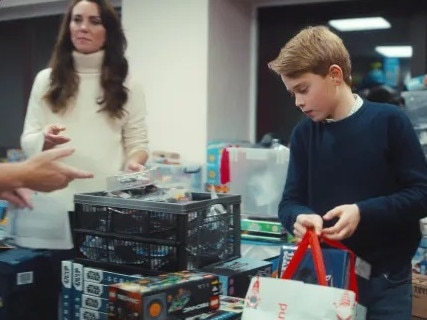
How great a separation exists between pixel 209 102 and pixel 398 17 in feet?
3.78

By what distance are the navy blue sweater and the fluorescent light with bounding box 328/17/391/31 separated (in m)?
1.97

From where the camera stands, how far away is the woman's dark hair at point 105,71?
1967mm

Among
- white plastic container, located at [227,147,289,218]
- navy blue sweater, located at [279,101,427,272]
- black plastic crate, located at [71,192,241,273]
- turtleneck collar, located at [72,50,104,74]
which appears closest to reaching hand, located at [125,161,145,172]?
black plastic crate, located at [71,192,241,273]

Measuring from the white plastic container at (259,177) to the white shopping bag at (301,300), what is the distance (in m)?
1.47

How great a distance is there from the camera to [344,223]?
1.26 metres

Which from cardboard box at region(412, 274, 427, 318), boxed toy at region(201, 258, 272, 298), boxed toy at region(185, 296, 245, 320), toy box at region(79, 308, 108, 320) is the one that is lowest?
cardboard box at region(412, 274, 427, 318)

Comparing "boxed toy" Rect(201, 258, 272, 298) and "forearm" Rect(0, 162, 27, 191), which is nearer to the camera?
"forearm" Rect(0, 162, 27, 191)

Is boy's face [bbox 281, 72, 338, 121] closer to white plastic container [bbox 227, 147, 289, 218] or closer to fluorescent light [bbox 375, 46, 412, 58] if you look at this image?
white plastic container [bbox 227, 147, 289, 218]

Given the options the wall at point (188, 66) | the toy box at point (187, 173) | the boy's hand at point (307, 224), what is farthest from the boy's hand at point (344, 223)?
the wall at point (188, 66)

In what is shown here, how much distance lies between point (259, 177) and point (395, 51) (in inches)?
43.9

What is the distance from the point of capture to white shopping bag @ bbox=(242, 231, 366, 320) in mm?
1134

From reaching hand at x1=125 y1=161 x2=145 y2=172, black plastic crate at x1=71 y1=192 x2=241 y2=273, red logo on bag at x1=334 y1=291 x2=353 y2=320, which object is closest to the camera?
red logo on bag at x1=334 y1=291 x2=353 y2=320

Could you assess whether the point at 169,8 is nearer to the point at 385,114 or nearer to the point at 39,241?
the point at 39,241

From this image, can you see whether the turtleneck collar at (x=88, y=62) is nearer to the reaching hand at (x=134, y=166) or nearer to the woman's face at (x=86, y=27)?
the woman's face at (x=86, y=27)
